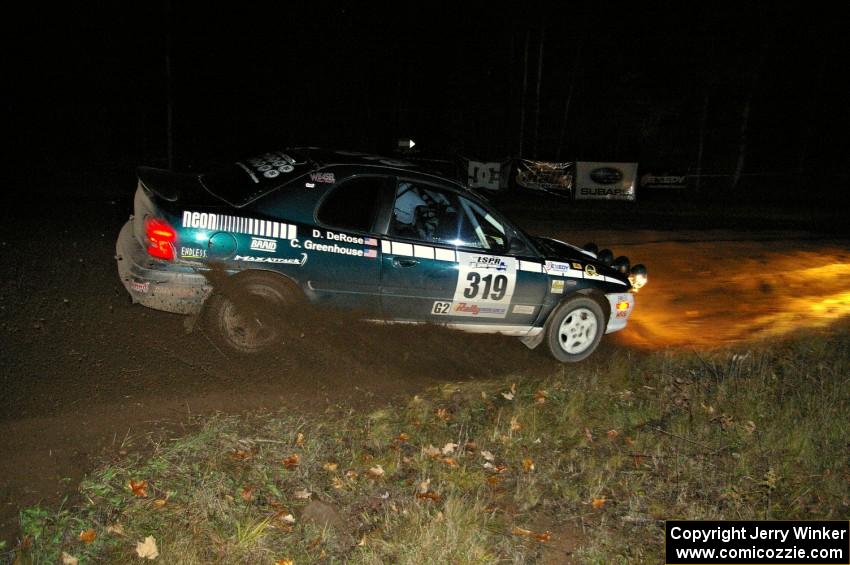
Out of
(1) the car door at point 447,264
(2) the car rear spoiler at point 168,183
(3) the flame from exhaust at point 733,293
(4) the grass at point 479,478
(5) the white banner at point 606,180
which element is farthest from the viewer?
(5) the white banner at point 606,180

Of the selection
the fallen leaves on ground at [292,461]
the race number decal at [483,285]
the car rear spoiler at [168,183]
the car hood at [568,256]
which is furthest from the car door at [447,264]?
the fallen leaves on ground at [292,461]

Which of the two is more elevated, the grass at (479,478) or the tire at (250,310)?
the tire at (250,310)

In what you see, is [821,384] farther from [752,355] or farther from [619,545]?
[619,545]

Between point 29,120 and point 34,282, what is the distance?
25.5 meters

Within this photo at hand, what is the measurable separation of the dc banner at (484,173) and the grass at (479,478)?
1864cm

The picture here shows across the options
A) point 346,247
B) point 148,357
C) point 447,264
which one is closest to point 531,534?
point 447,264

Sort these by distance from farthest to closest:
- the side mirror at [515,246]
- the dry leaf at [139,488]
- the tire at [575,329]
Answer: the tire at [575,329] < the side mirror at [515,246] < the dry leaf at [139,488]

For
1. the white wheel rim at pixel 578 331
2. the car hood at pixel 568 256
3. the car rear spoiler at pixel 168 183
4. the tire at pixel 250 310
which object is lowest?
the white wheel rim at pixel 578 331

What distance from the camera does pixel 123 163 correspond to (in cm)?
2547

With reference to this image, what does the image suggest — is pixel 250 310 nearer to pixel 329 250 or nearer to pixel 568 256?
pixel 329 250

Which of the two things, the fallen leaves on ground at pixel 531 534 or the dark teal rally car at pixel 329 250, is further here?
the dark teal rally car at pixel 329 250

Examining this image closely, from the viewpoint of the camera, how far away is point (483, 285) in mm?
6738

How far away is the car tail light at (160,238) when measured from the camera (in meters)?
5.84

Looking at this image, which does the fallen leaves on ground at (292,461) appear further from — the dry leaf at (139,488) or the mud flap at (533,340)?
the mud flap at (533,340)
